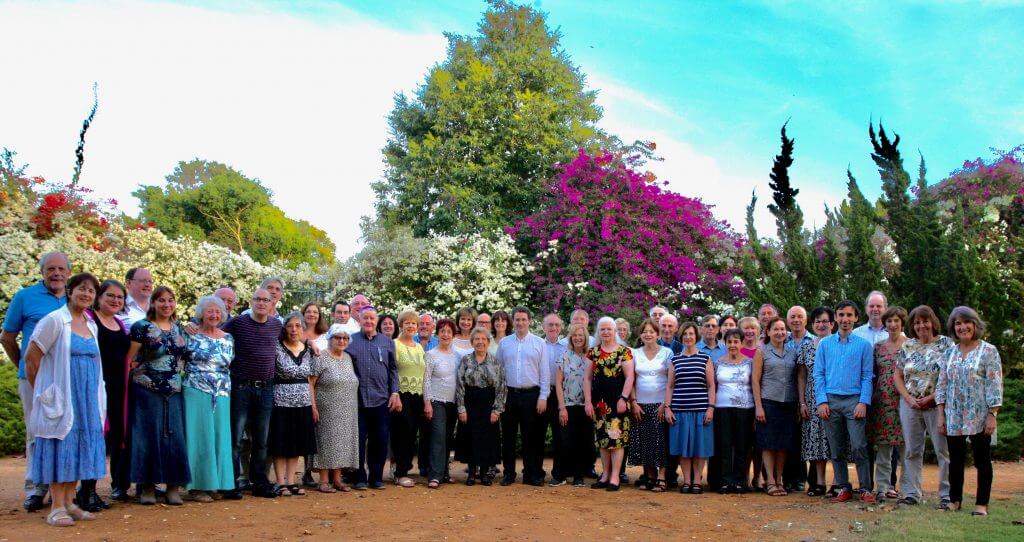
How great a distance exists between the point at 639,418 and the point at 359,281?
11.0 meters

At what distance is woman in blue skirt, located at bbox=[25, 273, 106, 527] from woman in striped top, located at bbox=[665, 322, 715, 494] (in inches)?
197

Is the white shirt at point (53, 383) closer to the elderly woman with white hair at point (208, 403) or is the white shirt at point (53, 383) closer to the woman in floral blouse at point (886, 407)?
the elderly woman with white hair at point (208, 403)

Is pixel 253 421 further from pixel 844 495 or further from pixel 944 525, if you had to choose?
pixel 944 525

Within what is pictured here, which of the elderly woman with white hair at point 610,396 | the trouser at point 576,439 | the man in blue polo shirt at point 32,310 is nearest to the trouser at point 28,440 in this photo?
the man in blue polo shirt at point 32,310

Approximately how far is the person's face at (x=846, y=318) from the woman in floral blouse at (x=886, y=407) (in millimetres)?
273

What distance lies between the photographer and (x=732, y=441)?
320 inches

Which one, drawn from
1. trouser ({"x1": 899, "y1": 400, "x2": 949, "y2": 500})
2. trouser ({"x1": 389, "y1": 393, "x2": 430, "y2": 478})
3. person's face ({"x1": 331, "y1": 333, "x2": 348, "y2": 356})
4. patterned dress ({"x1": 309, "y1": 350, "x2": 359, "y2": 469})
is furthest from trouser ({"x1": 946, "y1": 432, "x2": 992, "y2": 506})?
person's face ({"x1": 331, "y1": 333, "x2": 348, "y2": 356})

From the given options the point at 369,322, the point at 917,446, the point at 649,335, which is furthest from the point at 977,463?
the point at 369,322

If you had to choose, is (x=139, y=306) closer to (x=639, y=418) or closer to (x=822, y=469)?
(x=639, y=418)

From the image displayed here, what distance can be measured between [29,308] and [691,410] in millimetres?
5731

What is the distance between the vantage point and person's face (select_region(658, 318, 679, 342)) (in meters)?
8.99

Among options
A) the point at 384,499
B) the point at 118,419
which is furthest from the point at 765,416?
the point at 118,419

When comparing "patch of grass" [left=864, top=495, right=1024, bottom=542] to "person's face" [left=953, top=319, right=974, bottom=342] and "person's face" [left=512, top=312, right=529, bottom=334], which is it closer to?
"person's face" [left=953, top=319, right=974, bottom=342]

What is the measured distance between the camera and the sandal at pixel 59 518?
5.83 m
